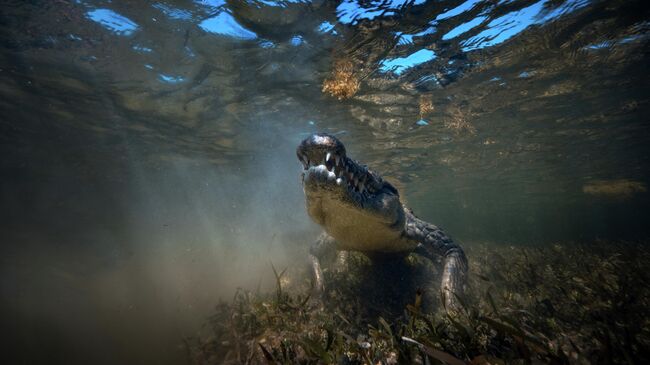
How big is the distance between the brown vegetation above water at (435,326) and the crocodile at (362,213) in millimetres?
501

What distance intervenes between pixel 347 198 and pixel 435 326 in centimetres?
174

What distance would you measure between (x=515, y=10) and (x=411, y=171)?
1804 cm

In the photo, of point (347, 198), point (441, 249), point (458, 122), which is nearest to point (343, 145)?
point (347, 198)

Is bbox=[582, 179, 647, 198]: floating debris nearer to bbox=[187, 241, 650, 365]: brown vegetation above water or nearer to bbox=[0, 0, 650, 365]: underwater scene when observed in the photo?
bbox=[0, 0, 650, 365]: underwater scene

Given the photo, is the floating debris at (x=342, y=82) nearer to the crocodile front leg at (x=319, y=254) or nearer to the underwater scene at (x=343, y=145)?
the underwater scene at (x=343, y=145)

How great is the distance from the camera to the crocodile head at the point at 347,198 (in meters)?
3.49

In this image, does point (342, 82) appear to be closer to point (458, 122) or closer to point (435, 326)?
point (458, 122)

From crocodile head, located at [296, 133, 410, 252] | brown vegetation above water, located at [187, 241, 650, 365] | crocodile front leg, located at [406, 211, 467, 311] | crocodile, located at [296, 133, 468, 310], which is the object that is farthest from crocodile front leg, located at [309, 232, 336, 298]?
crocodile front leg, located at [406, 211, 467, 311]

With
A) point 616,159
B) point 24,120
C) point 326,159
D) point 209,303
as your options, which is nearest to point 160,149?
point 24,120

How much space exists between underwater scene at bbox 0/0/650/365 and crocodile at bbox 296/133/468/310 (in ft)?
0.12

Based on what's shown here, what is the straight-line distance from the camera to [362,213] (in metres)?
4.04

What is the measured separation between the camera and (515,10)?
780cm

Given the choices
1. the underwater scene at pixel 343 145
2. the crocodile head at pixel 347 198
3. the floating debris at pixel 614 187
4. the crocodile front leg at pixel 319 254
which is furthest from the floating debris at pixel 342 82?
the floating debris at pixel 614 187

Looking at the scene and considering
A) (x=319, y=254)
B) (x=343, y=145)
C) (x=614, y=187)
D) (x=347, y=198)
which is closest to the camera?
(x=343, y=145)
